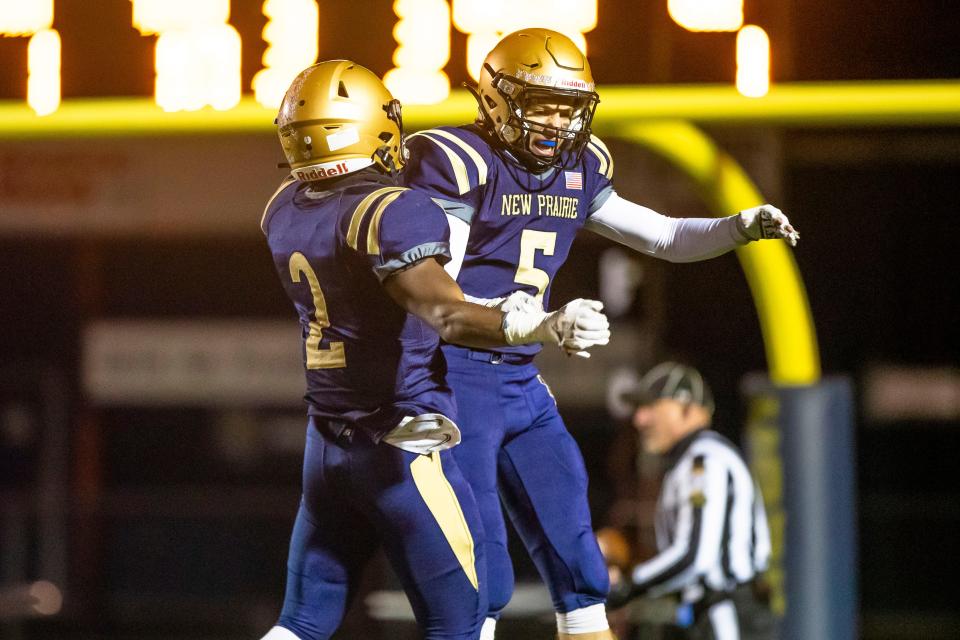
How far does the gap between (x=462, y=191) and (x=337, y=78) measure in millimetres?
316

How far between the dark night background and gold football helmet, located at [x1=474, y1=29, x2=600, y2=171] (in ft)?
16.6

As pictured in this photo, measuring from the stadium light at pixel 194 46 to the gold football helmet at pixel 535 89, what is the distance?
121 cm

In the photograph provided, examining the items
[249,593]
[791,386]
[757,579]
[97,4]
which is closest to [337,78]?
[97,4]

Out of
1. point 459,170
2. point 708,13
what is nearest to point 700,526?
point 708,13

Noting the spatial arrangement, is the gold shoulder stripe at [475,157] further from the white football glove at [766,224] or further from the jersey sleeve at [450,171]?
A: the white football glove at [766,224]

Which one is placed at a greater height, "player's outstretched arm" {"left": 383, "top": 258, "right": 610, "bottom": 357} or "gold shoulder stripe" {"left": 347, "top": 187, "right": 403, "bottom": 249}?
"gold shoulder stripe" {"left": 347, "top": 187, "right": 403, "bottom": 249}

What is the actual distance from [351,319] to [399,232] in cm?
28

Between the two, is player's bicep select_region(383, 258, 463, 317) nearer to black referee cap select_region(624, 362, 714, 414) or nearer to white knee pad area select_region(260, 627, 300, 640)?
white knee pad area select_region(260, 627, 300, 640)

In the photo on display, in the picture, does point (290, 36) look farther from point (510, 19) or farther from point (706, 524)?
point (706, 524)

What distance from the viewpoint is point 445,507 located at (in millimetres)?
2900

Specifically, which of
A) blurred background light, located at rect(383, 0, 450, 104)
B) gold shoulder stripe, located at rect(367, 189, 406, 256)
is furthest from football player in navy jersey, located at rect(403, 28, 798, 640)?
blurred background light, located at rect(383, 0, 450, 104)

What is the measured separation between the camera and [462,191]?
9.77 ft

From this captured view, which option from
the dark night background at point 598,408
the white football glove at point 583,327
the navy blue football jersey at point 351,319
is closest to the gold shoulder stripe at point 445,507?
the navy blue football jersey at point 351,319

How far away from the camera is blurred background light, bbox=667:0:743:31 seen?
13.0ft
